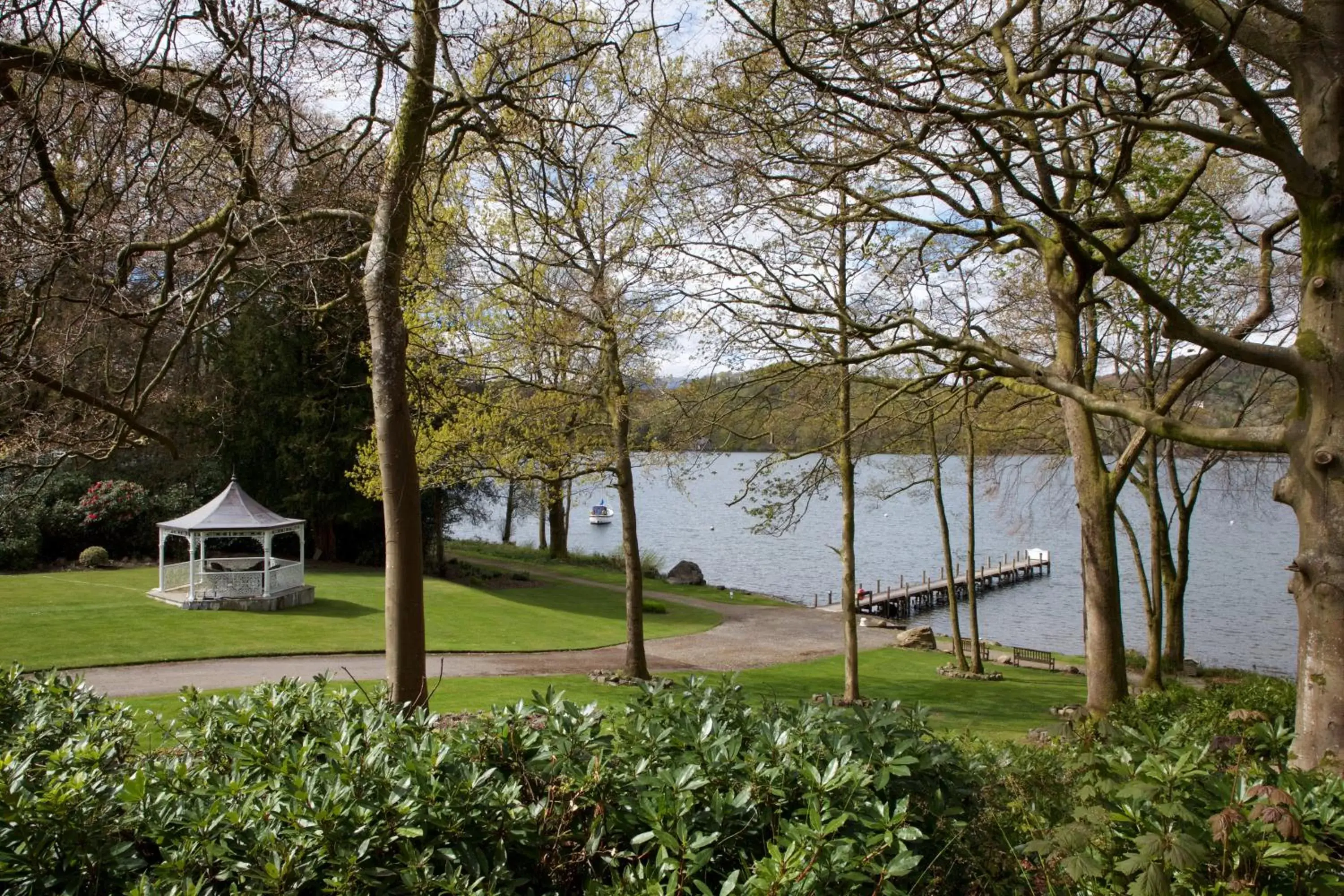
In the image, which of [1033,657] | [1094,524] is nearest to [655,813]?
[1094,524]

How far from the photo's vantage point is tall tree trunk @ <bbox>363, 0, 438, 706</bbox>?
17.1 ft

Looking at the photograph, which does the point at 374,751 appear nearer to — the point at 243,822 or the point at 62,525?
the point at 243,822

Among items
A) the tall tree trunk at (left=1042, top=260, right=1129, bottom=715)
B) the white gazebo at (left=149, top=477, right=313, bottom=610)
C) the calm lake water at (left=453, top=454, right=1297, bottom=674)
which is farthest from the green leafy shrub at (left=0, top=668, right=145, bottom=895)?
the white gazebo at (left=149, top=477, right=313, bottom=610)

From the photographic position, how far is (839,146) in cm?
885

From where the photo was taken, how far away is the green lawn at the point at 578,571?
32625mm

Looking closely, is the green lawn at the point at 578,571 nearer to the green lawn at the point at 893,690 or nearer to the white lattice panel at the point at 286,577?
the green lawn at the point at 893,690

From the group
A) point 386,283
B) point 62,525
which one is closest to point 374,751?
point 386,283

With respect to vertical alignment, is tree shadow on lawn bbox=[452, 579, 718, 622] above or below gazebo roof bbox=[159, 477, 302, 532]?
below

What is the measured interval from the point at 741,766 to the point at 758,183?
695cm

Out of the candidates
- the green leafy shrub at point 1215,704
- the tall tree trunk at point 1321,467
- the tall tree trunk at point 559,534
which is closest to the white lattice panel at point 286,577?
the tall tree trunk at point 559,534

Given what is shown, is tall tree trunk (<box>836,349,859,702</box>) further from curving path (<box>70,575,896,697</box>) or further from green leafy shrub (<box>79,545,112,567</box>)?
green leafy shrub (<box>79,545,112,567</box>)

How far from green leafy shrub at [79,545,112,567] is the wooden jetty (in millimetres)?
22582

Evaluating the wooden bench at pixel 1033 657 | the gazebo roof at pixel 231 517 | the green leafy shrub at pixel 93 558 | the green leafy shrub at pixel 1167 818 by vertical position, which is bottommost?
the wooden bench at pixel 1033 657

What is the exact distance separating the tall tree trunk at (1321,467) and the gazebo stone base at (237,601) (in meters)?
21.8
